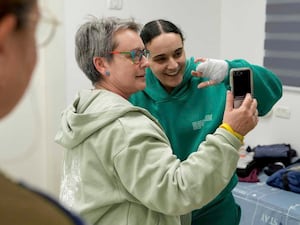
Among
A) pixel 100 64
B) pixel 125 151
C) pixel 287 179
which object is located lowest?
pixel 287 179

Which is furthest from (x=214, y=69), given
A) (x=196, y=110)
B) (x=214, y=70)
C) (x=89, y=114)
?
(x=89, y=114)

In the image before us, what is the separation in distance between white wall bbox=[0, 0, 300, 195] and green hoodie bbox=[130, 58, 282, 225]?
2.31 ft

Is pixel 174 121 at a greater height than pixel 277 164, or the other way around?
pixel 174 121

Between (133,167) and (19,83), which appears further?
(133,167)

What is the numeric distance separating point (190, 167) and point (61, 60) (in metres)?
1.77

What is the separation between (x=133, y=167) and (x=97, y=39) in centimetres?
42

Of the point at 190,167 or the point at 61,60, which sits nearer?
the point at 190,167

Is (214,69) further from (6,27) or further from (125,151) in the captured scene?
(6,27)

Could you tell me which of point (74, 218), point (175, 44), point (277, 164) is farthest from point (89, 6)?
point (74, 218)

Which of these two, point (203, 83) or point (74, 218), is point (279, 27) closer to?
point (203, 83)

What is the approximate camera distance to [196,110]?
66.6 inches

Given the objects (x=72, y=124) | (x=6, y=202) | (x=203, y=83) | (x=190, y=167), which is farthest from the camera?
(x=203, y=83)

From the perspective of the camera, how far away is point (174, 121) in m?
1.66

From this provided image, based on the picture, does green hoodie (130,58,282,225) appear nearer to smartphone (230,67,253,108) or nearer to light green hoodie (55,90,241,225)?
smartphone (230,67,253,108)
